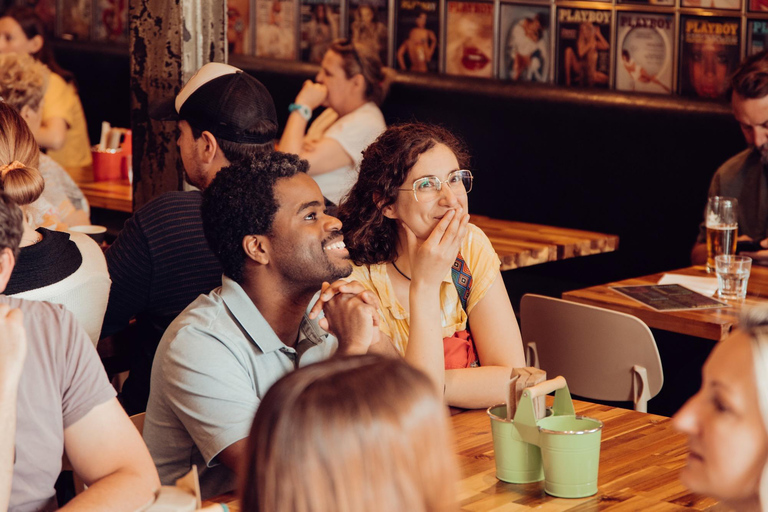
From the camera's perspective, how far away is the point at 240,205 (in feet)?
7.37

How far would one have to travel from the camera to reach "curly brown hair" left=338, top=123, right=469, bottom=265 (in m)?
2.67

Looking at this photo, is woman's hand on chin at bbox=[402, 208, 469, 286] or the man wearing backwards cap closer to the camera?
woman's hand on chin at bbox=[402, 208, 469, 286]

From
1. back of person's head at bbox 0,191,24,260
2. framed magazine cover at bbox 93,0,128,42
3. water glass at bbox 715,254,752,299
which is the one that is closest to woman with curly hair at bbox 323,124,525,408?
water glass at bbox 715,254,752,299

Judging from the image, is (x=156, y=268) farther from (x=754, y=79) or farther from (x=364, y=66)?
(x=364, y=66)

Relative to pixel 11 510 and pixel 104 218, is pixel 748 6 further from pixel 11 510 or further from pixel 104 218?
pixel 11 510

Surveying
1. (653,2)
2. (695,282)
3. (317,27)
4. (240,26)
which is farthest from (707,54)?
(240,26)

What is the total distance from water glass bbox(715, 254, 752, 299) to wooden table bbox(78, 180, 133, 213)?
2.49m

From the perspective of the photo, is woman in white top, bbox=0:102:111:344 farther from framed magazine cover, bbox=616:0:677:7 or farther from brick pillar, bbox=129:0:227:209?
Answer: framed magazine cover, bbox=616:0:677:7

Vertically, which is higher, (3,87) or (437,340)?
(3,87)

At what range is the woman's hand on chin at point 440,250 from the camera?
96.8 inches

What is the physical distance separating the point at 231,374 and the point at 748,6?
3416 mm

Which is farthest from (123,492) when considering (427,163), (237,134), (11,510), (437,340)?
(237,134)

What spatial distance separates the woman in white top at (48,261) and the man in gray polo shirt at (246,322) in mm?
388

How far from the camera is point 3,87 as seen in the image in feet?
13.8
